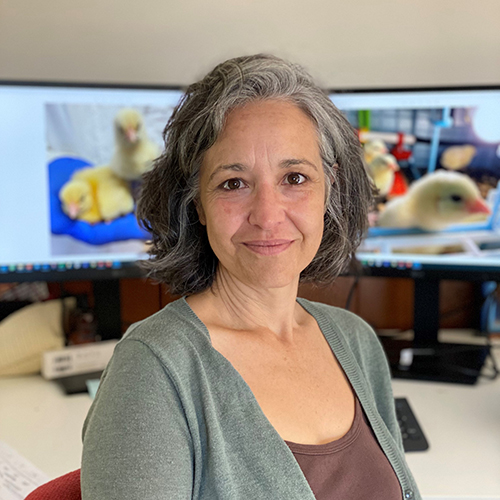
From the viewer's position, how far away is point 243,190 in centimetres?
82

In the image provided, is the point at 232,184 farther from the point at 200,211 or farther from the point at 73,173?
the point at 73,173

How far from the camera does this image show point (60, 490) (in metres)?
0.69

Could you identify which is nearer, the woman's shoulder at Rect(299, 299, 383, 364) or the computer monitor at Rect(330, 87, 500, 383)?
the woman's shoulder at Rect(299, 299, 383, 364)

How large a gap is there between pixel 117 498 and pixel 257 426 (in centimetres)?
21

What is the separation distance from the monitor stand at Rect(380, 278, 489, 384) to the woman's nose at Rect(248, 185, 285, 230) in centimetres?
74

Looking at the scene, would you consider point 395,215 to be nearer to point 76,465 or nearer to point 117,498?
point 76,465

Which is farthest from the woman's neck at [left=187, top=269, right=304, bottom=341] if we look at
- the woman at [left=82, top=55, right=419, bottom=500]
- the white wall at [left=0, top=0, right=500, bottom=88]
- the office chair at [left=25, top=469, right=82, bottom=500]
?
the white wall at [left=0, top=0, right=500, bottom=88]

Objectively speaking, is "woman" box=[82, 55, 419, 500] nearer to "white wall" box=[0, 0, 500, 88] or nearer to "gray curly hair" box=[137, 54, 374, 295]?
"gray curly hair" box=[137, 54, 374, 295]

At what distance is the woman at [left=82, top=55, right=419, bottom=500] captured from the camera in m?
0.69

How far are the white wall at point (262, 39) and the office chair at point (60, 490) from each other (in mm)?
1180

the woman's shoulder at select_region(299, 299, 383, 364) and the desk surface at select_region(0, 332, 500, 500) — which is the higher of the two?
the woman's shoulder at select_region(299, 299, 383, 364)

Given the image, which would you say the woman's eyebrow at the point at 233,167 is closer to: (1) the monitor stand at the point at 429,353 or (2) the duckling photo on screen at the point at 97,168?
(2) the duckling photo on screen at the point at 97,168

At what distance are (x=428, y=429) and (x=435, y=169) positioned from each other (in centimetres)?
62

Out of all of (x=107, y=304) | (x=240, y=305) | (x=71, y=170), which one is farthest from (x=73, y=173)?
(x=240, y=305)
